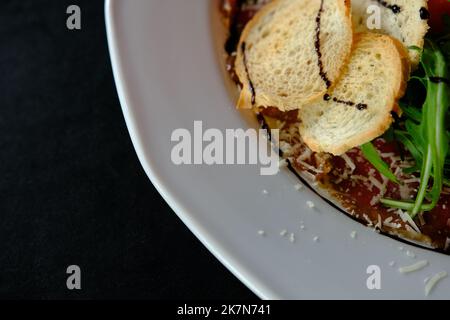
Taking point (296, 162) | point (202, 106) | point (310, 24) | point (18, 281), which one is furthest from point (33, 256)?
point (310, 24)

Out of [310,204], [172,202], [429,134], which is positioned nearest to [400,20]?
[429,134]

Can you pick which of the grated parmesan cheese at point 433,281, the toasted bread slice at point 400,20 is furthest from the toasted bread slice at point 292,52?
the grated parmesan cheese at point 433,281

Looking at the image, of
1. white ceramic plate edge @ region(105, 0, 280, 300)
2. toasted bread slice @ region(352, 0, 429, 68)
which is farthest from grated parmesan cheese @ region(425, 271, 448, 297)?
toasted bread slice @ region(352, 0, 429, 68)

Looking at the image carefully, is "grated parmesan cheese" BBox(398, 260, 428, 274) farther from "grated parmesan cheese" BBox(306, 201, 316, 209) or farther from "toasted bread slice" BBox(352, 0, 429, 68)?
"toasted bread slice" BBox(352, 0, 429, 68)

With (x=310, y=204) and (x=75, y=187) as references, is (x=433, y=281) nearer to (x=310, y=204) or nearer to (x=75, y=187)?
(x=310, y=204)

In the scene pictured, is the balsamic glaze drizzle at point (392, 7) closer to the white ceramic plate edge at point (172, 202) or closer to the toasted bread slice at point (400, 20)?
the toasted bread slice at point (400, 20)

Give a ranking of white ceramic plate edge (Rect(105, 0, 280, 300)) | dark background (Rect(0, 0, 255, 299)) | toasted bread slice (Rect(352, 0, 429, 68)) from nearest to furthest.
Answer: white ceramic plate edge (Rect(105, 0, 280, 300)), toasted bread slice (Rect(352, 0, 429, 68)), dark background (Rect(0, 0, 255, 299))
